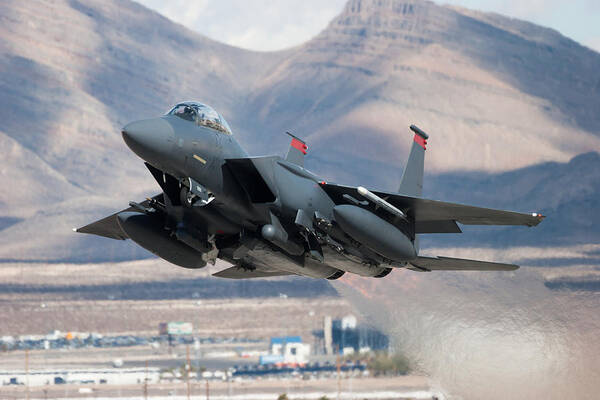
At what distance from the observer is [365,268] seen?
22.3 meters

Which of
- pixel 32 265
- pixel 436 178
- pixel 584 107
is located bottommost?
pixel 32 265

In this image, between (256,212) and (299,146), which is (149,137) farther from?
(299,146)

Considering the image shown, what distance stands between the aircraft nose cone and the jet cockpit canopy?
0.74 m

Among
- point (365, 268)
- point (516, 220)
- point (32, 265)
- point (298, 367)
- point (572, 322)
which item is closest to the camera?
point (516, 220)

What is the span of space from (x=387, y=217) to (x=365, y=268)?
1.96 m

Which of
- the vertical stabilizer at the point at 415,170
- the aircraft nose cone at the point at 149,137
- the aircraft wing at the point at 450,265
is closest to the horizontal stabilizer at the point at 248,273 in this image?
the aircraft wing at the point at 450,265

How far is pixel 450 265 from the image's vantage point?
77.2 ft

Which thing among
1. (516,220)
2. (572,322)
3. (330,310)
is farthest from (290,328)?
(516,220)

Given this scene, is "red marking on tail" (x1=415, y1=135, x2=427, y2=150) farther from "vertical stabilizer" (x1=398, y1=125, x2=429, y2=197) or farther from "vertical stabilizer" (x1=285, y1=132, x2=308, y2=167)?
"vertical stabilizer" (x1=285, y1=132, x2=308, y2=167)

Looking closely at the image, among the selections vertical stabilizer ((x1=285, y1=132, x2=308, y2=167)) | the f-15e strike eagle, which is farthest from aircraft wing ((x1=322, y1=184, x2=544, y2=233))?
vertical stabilizer ((x1=285, y1=132, x2=308, y2=167))

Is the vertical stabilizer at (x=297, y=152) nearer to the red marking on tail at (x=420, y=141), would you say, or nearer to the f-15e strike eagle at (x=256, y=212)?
the f-15e strike eagle at (x=256, y=212)

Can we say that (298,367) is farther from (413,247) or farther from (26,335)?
(413,247)

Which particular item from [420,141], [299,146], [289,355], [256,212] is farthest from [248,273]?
[289,355]

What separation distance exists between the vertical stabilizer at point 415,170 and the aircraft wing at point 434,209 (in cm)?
275
